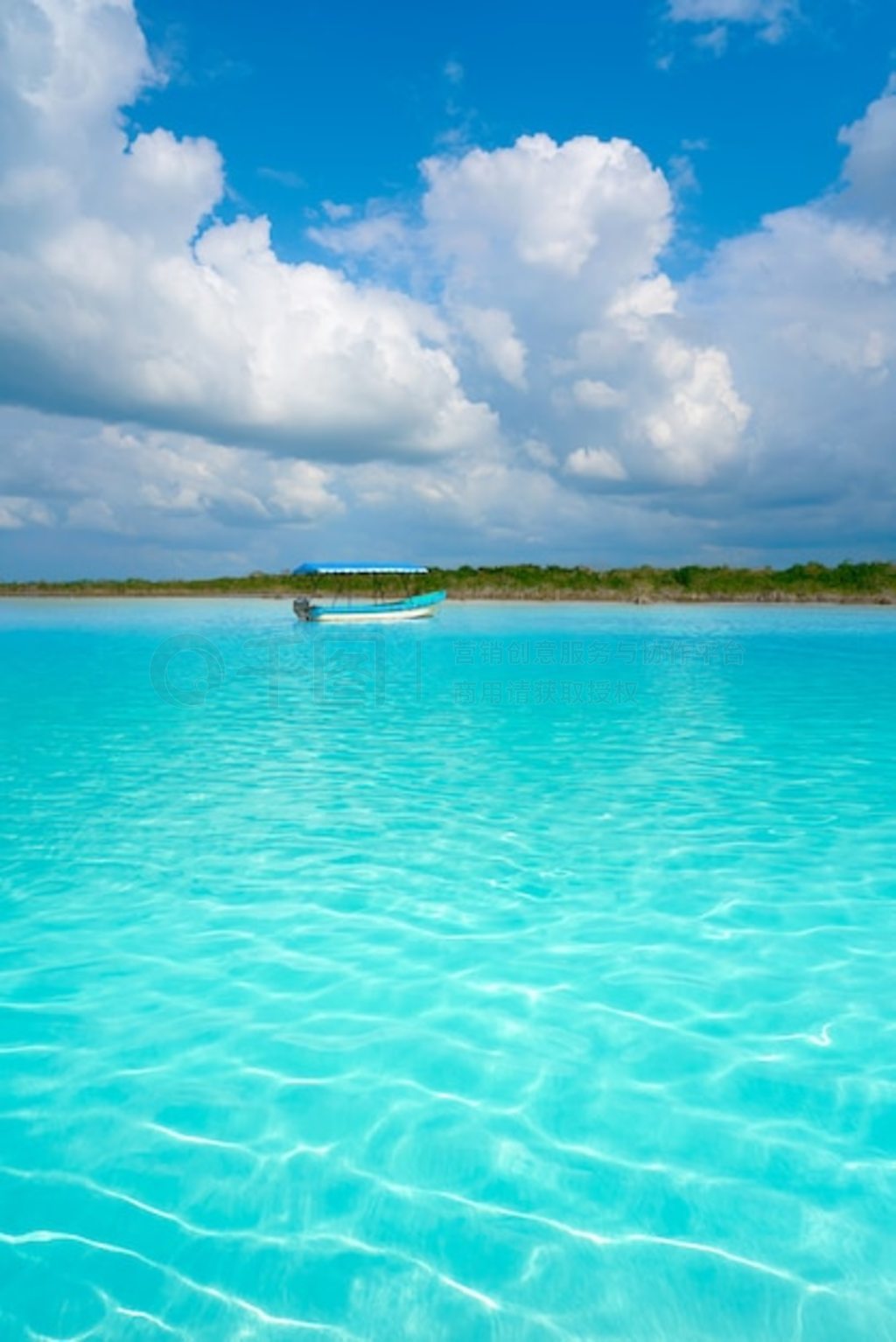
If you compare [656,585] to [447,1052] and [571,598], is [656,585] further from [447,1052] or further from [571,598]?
[447,1052]

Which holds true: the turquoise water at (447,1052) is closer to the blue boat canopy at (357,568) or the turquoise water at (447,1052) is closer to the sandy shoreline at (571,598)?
the blue boat canopy at (357,568)

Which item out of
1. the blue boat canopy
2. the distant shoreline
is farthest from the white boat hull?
the distant shoreline

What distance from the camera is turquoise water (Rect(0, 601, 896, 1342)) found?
3.06 m

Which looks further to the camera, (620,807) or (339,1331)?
(620,807)

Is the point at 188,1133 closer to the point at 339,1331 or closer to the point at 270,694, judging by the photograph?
the point at 339,1331

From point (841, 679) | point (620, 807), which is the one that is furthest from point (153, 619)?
point (620, 807)

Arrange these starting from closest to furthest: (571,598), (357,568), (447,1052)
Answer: (447,1052) < (357,568) < (571,598)

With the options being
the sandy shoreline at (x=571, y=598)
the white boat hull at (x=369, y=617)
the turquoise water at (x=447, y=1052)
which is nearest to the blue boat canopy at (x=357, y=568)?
the white boat hull at (x=369, y=617)

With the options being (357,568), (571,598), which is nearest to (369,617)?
(357,568)

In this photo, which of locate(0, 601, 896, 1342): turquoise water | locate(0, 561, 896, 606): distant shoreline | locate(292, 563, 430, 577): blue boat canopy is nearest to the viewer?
locate(0, 601, 896, 1342): turquoise water

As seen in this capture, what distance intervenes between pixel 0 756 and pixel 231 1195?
974 cm

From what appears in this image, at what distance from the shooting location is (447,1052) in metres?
4.55

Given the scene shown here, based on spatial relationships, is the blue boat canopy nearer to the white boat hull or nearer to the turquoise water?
the white boat hull

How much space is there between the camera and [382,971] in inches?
214
